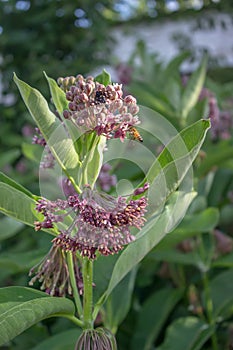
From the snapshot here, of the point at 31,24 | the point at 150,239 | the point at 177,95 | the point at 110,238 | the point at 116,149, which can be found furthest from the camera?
the point at 31,24

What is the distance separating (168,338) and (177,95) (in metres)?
0.76

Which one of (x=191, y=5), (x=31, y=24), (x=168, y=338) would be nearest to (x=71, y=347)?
(x=168, y=338)

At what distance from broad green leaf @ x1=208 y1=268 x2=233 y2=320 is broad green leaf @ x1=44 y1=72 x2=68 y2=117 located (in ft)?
2.65

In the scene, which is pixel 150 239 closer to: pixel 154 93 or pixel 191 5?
pixel 154 93

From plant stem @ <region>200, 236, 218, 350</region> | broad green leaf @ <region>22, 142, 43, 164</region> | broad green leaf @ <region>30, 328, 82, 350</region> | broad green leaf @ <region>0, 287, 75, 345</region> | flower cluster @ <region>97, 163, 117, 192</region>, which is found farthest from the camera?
broad green leaf @ <region>22, 142, 43, 164</region>

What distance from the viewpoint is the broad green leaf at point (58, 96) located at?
1.01 m

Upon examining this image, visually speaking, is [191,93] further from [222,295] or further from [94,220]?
[94,220]

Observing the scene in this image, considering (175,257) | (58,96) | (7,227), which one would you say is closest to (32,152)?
(7,227)

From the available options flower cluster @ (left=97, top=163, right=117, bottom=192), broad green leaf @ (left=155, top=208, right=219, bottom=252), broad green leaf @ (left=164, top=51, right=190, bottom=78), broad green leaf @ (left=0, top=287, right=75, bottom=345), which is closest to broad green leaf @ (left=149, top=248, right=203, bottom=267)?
broad green leaf @ (left=155, top=208, right=219, bottom=252)

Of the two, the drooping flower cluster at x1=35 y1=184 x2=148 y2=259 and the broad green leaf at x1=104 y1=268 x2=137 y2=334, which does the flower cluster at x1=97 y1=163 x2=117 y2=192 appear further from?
the drooping flower cluster at x1=35 y1=184 x2=148 y2=259

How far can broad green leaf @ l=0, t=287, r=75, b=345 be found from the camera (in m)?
0.84

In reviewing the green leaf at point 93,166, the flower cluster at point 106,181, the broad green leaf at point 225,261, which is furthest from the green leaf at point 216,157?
the green leaf at point 93,166

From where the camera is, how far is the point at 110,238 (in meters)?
0.90

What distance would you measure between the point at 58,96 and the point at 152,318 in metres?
0.84
